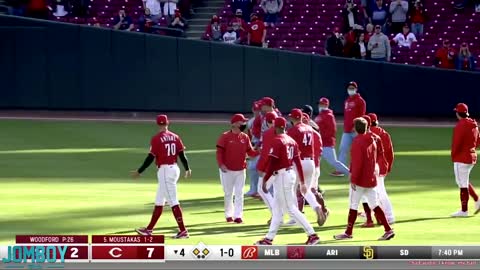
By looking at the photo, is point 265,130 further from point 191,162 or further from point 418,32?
point 418,32

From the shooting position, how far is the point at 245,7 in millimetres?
40406

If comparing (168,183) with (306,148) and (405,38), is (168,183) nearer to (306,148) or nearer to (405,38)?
(306,148)

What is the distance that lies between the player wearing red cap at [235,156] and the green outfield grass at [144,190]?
0.55 meters

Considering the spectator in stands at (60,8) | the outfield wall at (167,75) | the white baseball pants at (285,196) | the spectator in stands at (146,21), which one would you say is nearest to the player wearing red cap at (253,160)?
the white baseball pants at (285,196)

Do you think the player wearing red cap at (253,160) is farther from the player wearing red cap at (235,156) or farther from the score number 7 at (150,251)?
the score number 7 at (150,251)

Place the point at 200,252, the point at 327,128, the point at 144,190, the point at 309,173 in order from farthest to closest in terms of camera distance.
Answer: the point at 327,128 → the point at 144,190 → the point at 309,173 → the point at 200,252

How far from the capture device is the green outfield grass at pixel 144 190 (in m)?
18.6

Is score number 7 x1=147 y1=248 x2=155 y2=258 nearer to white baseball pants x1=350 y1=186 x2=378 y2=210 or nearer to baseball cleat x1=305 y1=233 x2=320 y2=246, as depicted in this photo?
baseball cleat x1=305 y1=233 x2=320 y2=246

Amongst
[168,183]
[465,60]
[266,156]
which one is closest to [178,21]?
[465,60]

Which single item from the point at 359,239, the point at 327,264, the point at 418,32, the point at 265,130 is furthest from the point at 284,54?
the point at 327,264

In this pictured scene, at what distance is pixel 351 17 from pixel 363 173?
68.8 feet

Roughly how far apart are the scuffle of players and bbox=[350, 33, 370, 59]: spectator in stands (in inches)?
641

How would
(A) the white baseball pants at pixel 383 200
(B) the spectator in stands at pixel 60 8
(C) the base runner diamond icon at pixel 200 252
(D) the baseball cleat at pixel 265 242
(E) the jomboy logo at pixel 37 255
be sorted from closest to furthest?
(E) the jomboy logo at pixel 37 255 → (C) the base runner diamond icon at pixel 200 252 → (D) the baseball cleat at pixel 265 242 → (A) the white baseball pants at pixel 383 200 → (B) the spectator in stands at pixel 60 8
